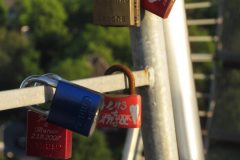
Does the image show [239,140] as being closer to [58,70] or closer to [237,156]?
[237,156]

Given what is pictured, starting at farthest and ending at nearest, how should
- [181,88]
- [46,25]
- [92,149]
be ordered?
[46,25] < [92,149] < [181,88]

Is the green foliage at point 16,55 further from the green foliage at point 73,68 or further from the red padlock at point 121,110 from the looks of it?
the red padlock at point 121,110

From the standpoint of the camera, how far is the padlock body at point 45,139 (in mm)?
864

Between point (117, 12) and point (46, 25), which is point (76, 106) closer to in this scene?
point (117, 12)

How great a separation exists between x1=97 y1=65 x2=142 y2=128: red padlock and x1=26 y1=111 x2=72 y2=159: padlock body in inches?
3.2

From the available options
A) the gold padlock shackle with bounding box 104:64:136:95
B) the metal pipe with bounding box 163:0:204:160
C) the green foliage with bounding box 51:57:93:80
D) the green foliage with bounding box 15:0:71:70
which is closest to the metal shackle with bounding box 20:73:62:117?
the gold padlock shackle with bounding box 104:64:136:95

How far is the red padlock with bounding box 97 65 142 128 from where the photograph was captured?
95cm

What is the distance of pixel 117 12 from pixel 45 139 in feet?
0.67

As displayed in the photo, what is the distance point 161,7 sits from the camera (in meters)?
0.93

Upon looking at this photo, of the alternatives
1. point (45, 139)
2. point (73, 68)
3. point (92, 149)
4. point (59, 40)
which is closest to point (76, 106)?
point (45, 139)

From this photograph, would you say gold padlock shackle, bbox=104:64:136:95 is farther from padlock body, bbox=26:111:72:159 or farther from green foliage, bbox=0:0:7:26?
green foliage, bbox=0:0:7:26

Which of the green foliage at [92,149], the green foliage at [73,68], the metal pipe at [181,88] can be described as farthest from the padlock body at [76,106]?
the green foliage at [73,68]

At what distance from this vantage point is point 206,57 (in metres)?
4.43

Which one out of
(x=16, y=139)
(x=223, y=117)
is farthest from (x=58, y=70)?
(x=16, y=139)
